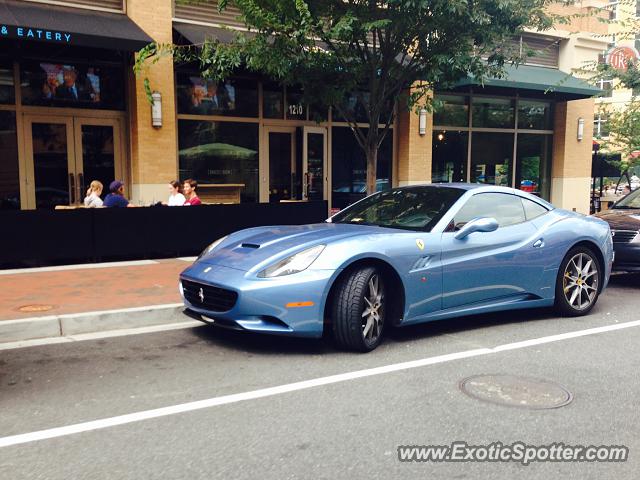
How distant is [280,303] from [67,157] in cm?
921

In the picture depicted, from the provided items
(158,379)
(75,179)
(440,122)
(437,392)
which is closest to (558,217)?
(437,392)

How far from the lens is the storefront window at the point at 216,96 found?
14.2 metres

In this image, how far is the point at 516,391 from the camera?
183 inches

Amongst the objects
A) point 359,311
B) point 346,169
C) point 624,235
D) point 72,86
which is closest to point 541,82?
point 346,169

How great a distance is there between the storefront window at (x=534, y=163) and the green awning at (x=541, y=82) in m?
1.97

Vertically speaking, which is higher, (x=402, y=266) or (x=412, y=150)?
(x=412, y=150)

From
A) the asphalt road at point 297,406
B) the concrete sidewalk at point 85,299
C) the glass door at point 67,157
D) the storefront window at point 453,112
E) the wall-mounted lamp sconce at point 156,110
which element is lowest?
the asphalt road at point 297,406

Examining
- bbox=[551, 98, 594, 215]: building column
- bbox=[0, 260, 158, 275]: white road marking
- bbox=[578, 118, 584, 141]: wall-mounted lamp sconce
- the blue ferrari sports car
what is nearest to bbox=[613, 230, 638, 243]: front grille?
the blue ferrari sports car

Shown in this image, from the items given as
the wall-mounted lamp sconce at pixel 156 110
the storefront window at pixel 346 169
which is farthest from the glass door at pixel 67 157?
the storefront window at pixel 346 169

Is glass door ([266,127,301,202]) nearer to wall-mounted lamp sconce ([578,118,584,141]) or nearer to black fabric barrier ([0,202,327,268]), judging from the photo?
black fabric barrier ([0,202,327,268])

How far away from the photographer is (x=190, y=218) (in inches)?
426

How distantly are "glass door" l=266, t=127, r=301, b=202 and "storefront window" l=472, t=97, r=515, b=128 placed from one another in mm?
5994

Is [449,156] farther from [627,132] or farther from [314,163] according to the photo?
[627,132]

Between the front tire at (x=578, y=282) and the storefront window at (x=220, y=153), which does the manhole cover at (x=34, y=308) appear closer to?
the front tire at (x=578, y=282)
